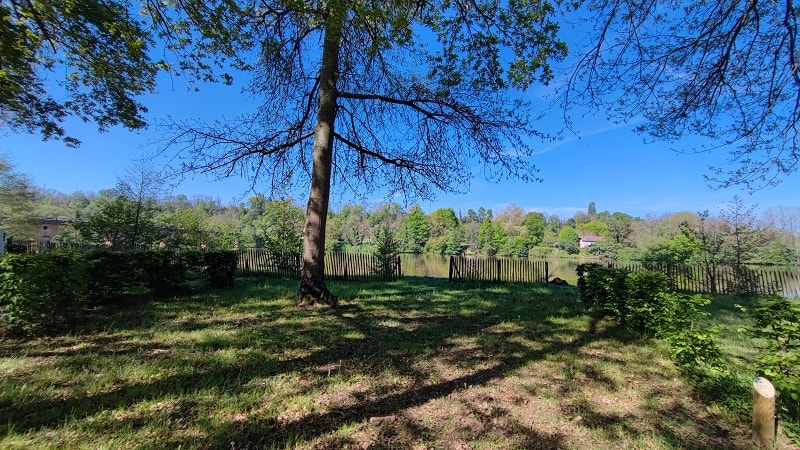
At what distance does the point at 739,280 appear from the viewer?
14078 mm

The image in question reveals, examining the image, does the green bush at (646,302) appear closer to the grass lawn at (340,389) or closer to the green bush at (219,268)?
the grass lawn at (340,389)

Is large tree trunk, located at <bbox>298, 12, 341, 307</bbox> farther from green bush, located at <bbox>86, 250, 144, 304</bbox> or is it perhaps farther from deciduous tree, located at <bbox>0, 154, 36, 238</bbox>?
deciduous tree, located at <bbox>0, 154, 36, 238</bbox>

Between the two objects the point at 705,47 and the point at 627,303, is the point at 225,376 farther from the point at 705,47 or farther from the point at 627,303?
the point at 705,47

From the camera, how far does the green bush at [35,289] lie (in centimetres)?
468

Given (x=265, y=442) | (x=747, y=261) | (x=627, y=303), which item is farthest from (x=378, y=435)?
(x=747, y=261)

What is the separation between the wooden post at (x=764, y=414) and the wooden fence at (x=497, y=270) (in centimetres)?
1280

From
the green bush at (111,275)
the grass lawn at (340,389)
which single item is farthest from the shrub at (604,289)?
the green bush at (111,275)

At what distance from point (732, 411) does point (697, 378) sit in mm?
451

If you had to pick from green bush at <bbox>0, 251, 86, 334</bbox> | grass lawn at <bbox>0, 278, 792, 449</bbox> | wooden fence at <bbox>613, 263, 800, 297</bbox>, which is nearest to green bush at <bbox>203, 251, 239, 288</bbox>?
grass lawn at <bbox>0, 278, 792, 449</bbox>

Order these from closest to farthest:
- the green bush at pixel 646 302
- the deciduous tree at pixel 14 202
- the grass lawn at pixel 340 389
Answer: the grass lawn at pixel 340 389
the green bush at pixel 646 302
the deciduous tree at pixel 14 202

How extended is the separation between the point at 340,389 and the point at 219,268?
8231 millimetres

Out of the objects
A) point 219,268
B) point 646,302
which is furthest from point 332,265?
point 646,302

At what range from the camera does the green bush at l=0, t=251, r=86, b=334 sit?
468 centimetres

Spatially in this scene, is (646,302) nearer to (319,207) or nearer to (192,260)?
(319,207)
